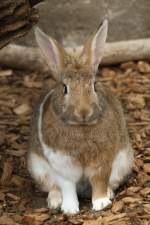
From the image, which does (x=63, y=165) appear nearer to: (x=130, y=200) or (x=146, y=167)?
(x=130, y=200)

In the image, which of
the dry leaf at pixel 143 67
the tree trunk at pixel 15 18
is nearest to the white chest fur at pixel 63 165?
the tree trunk at pixel 15 18

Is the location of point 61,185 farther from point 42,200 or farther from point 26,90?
point 26,90

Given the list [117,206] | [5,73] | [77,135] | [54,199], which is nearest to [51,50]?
[77,135]

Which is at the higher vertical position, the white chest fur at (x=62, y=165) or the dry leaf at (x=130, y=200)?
the white chest fur at (x=62, y=165)

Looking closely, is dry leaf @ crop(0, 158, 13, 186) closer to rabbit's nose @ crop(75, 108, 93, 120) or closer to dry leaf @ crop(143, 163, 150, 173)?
dry leaf @ crop(143, 163, 150, 173)

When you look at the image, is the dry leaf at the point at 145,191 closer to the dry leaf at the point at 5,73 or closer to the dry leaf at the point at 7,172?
the dry leaf at the point at 7,172

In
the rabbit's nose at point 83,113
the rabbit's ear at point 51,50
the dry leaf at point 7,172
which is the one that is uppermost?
the rabbit's ear at point 51,50
